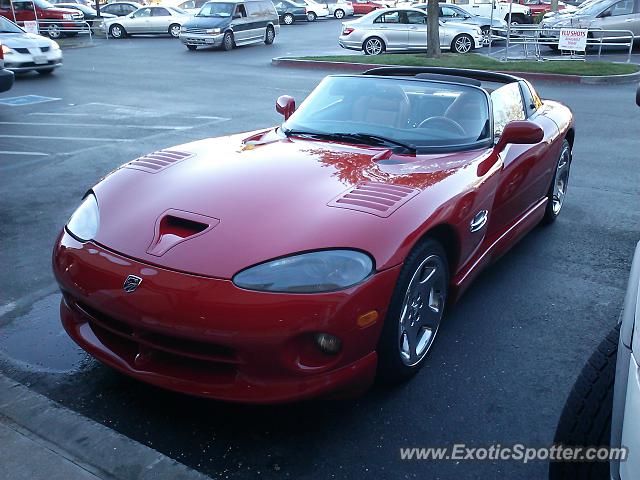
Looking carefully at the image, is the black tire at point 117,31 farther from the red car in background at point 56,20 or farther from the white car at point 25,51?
the white car at point 25,51

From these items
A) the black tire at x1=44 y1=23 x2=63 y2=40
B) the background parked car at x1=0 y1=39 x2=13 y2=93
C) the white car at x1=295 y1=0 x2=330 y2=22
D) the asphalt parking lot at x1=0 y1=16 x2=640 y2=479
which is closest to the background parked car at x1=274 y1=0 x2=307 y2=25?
the white car at x1=295 y1=0 x2=330 y2=22

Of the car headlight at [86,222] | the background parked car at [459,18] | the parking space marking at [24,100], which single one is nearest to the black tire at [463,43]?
the background parked car at [459,18]

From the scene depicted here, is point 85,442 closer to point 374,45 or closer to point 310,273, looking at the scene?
point 310,273

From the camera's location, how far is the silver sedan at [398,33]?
20.9 meters

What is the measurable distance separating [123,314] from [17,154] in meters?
6.10

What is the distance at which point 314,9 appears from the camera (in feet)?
121

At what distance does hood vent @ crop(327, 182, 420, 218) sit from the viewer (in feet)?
10.3

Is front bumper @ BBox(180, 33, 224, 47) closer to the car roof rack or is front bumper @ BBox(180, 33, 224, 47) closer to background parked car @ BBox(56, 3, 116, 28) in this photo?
background parked car @ BBox(56, 3, 116, 28)

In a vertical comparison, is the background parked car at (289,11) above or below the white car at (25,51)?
below

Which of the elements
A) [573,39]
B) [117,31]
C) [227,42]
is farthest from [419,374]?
[117,31]

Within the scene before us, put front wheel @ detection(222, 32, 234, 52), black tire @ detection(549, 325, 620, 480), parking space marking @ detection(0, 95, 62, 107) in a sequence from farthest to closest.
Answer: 1. front wheel @ detection(222, 32, 234, 52)
2. parking space marking @ detection(0, 95, 62, 107)
3. black tire @ detection(549, 325, 620, 480)

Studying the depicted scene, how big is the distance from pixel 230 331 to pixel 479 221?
5.90ft

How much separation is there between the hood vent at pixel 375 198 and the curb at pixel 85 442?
1382 millimetres

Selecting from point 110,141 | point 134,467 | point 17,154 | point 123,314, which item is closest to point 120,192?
point 123,314
